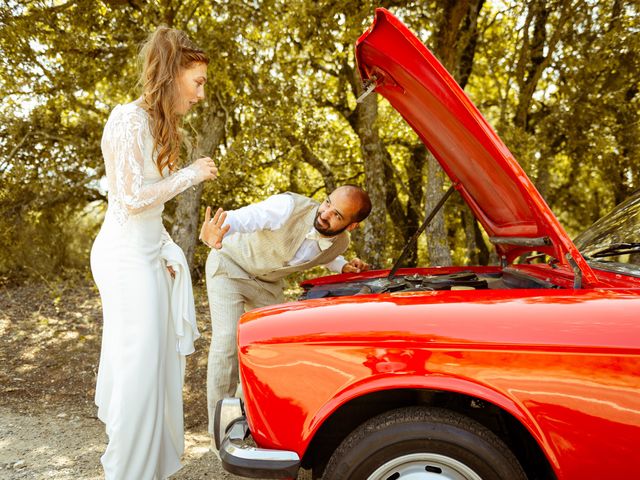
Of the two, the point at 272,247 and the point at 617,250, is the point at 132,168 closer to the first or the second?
the point at 272,247

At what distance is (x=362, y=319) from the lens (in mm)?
1971

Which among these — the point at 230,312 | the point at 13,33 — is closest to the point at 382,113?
the point at 13,33

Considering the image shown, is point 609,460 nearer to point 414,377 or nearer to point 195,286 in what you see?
point 414,377

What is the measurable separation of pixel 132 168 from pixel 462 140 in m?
1.53

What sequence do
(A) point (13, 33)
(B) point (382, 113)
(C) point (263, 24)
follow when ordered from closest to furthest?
(A) point (13, 33) < (C) point (263, 24) < (B) point (382, 113)

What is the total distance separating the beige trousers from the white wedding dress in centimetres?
37

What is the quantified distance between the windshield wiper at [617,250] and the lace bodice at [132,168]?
1.98 metres

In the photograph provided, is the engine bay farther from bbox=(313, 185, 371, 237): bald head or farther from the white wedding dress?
the white wedding dress

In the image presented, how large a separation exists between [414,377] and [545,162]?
28.3 ft

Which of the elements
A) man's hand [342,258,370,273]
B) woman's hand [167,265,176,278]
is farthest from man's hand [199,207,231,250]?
man's hand [342,258,370,273]

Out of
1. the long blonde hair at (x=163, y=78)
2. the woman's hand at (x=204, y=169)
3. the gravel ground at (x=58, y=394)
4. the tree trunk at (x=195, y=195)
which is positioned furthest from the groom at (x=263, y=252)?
the tree trunk at (x=195, y=195)

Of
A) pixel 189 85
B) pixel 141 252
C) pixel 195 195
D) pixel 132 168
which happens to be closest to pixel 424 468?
pixel 141 252

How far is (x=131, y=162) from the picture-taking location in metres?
2.62

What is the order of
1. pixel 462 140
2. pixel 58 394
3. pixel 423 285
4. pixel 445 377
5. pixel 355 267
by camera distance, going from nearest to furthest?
pixel 445 377
pixel 462 140
pixel 423 285
pixel 355 267
pixel 58 394
